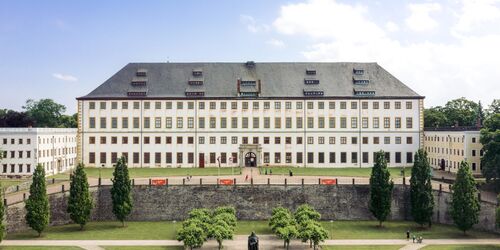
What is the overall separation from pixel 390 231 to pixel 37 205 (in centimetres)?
3484

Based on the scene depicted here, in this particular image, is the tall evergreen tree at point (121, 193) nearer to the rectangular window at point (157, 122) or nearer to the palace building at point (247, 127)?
the palace building at point (247, 127)

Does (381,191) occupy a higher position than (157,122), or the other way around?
(157,122)

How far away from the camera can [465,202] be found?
53.8 metres

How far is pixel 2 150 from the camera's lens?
80.8 metres

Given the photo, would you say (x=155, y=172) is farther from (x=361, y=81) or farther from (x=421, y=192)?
(x=421, y=192)

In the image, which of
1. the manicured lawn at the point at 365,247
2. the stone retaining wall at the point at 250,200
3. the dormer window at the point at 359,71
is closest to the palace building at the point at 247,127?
the dormer window at the point at 359,71

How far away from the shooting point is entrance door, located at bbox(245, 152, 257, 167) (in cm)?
9169

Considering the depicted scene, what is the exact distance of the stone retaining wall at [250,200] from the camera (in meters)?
63.5

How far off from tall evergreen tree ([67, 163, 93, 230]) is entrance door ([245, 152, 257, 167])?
37.3 metres

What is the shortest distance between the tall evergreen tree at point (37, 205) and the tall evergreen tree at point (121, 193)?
7.67m

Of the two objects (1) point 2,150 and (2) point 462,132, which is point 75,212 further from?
(2) point 462,132

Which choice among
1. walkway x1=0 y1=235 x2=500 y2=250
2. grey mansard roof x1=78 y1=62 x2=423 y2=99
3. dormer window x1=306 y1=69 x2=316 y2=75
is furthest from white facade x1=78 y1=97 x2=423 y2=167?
walkway x1=0 y1=235 x2=500 y2=250

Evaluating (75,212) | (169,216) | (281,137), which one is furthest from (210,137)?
(75,212)

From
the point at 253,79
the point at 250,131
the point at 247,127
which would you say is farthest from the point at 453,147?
the point at 253,79
